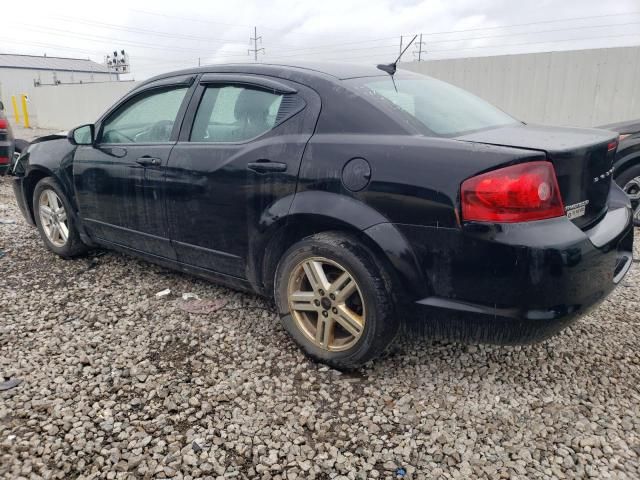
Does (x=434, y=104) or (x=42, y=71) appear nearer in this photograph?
(x=434, y=104)

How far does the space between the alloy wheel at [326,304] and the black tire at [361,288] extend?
3cm

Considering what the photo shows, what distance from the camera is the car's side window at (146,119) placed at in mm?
3289

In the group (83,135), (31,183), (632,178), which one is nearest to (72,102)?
(31,183)

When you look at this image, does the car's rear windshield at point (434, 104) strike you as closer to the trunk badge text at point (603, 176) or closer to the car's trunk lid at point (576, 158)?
the car's trunk lid at point (576, 158)

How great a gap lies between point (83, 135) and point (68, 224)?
0.82 meters

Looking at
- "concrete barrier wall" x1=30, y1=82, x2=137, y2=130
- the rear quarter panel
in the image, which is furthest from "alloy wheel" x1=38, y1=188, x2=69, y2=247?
"concrete barrier wall" x1=30, y1=82, x2=137, y2=130

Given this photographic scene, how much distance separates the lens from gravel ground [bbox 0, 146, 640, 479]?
1965 millimetres

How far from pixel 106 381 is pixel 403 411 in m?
1.52

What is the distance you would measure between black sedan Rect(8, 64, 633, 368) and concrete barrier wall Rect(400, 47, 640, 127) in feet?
23.5

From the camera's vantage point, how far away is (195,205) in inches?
117

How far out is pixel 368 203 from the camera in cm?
227

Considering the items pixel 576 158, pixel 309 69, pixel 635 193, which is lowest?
pixel 635 193

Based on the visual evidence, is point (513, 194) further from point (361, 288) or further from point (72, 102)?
point (72, 102)

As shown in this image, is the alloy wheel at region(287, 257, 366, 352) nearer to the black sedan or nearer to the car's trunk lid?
the black sedan
